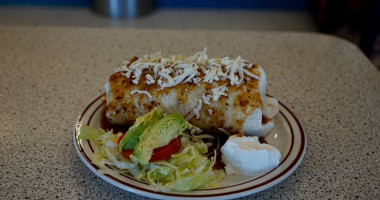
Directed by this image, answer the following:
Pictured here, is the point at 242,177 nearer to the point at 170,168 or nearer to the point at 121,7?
the point at 170,168

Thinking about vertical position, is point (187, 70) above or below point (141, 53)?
above

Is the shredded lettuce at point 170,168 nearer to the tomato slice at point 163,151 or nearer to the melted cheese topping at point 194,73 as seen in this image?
the tomato slice at point 163,151

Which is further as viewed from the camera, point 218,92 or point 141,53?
point 141,53

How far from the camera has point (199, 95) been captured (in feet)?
3.70

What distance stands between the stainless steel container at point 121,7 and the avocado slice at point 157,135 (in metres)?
2.72

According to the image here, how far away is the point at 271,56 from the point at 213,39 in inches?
11.9

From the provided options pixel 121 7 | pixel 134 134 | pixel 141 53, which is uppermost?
pixel 134 134

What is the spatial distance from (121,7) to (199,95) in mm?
2609

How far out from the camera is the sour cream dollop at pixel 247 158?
936mm

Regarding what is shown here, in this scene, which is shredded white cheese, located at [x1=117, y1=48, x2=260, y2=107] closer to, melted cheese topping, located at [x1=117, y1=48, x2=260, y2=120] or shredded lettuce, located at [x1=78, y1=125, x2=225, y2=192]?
melted cheese topping, located at [x1=117, y1=48, x2=260, y2=120]

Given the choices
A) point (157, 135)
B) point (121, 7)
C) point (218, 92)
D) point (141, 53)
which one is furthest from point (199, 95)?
point (121, 7)

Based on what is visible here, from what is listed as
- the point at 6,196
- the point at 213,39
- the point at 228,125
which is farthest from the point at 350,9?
the point at 6,196

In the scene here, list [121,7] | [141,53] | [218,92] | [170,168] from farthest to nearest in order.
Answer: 1. [121,7]
2. [141,53]
3. [218,92]
4. [170,168]

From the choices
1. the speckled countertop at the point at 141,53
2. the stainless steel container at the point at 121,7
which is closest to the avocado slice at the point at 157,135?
the speckled countertop at the point at 141,53
